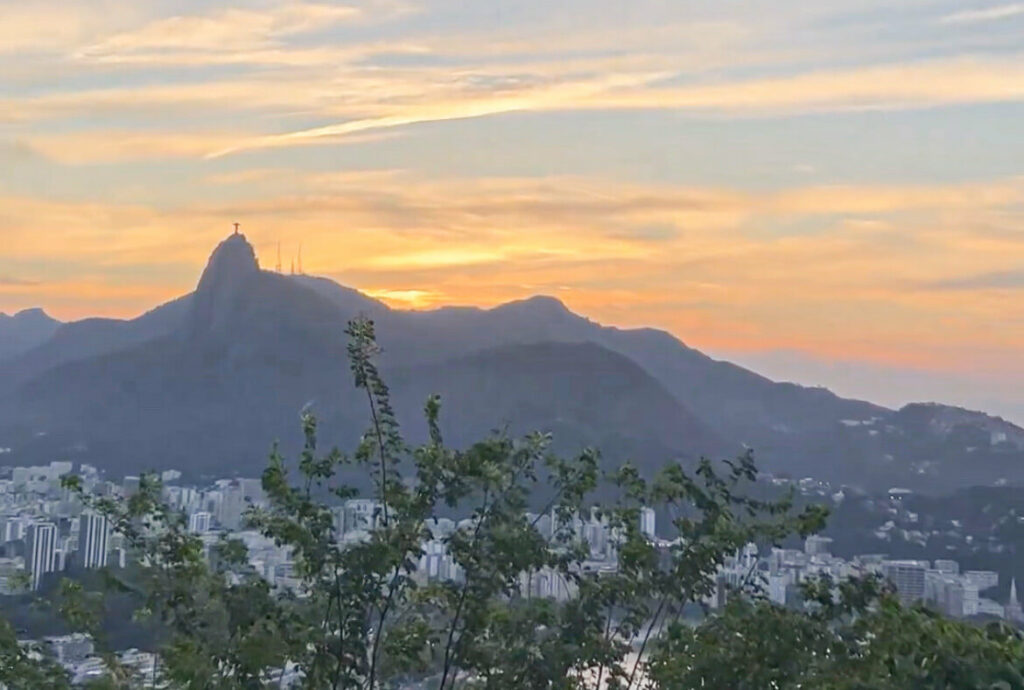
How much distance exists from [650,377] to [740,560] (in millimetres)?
30007

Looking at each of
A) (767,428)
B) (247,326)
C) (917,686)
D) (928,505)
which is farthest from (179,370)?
(917,686)

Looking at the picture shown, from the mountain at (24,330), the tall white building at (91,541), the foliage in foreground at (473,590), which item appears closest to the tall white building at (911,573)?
the foliage in foreground at (473,590)

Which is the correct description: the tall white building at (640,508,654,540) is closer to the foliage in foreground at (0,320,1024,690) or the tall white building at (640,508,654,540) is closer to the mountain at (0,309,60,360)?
the foliage in foreground at (0,320,1024,690)

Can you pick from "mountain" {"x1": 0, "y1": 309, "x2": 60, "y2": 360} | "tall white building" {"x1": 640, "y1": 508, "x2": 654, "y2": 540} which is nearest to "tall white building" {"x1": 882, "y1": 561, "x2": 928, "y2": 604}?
"tall white building" {"x1": 640, "y1": 508, "x2": 654, "y2": 540}

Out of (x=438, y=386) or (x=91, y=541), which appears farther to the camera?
(x=438, y=386)

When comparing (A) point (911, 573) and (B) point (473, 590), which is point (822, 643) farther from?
(A) point (911, 573)

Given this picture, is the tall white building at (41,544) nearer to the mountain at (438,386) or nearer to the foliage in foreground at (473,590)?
the foliage in foreground at (473,590)

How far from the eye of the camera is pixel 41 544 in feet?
42.3

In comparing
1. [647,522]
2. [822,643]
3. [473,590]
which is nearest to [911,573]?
[647,522]

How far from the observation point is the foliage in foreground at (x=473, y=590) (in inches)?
210

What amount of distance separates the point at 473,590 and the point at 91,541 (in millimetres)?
4513

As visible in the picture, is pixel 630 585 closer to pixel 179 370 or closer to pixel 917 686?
pixel 917 686

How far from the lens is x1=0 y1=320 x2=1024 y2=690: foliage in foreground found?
533 centimetres

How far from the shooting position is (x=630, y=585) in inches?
241
